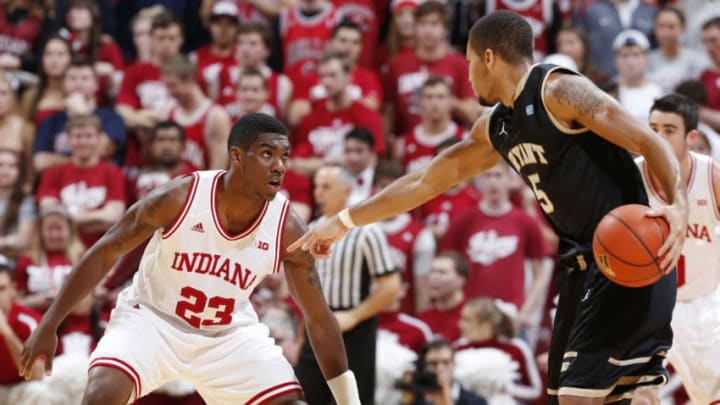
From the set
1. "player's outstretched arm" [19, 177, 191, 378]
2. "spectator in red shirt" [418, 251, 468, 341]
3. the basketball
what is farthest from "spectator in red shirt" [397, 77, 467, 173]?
the basketball

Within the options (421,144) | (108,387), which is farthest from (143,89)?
(108,387)

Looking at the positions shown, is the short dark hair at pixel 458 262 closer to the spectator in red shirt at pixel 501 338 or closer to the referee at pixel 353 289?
the spectator in red shirt at pixel 501 338

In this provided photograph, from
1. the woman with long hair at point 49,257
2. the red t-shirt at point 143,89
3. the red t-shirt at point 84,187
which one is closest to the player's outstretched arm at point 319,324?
the woman with long hair at point 49,257

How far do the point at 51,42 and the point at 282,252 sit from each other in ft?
19.0

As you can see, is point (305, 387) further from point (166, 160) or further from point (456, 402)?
point (166, 160)

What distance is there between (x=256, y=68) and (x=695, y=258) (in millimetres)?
5382

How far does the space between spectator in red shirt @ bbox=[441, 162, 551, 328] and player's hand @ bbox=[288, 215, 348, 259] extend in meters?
4.09

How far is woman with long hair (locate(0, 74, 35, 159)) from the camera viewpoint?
1059 centimetres

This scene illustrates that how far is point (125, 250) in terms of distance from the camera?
228 inches

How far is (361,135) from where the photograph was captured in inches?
392

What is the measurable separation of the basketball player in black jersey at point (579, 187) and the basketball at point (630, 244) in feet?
0.40

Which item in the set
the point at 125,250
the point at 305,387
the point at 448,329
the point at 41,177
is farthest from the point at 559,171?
the point at 41,177

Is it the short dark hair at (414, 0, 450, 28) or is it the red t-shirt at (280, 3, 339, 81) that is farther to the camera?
the red t-shirt at (280, 3, 339, 81)

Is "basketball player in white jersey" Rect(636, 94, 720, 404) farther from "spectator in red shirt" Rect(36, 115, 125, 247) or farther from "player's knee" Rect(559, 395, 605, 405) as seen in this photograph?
"spectator in red shirt" Rect(36, 115, 125, 247)
